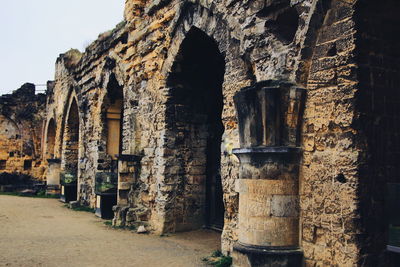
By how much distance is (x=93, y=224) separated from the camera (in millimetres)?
9688

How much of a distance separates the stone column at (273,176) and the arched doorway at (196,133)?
3511 millimetres

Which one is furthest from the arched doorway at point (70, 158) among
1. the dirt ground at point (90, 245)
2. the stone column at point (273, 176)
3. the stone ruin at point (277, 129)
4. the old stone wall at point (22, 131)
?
the stone column at point (273, 176)

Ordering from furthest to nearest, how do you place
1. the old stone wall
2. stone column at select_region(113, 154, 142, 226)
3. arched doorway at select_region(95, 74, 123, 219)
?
the old stone wall → arched doorway at select_region(95, 74, 123, 219) → stone column at select_region(113, 154, 142, 226)

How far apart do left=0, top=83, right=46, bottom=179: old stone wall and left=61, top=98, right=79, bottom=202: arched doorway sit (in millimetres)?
6283

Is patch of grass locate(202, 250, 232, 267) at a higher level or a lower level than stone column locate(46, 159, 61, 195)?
lower

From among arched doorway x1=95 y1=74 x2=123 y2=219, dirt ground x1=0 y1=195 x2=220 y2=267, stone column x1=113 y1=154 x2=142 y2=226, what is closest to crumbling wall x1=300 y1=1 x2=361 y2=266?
dirt ground x1=0 y1=195 x2=220 y2=267

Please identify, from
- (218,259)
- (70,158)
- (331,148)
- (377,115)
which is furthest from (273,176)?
(70,158)

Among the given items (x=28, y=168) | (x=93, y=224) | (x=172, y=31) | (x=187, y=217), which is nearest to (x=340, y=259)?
(x=187, y=217)

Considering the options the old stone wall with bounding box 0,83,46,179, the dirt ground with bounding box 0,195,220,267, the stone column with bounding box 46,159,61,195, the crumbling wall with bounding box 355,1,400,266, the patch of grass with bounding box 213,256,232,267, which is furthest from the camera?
the old stone wall with bounding box 0,83,46,179

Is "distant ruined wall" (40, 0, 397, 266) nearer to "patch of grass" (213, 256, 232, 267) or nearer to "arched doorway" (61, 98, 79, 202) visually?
"patch of grass" (213, 256, 232, 267)

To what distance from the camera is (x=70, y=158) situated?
50.2ft

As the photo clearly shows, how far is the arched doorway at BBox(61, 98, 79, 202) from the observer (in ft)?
49.1

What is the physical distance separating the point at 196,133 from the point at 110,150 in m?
4.49

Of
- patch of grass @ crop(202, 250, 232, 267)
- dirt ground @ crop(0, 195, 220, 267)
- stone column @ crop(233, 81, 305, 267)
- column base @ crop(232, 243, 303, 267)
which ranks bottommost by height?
dirt ground @ crop(0, 195, 220, 267)
